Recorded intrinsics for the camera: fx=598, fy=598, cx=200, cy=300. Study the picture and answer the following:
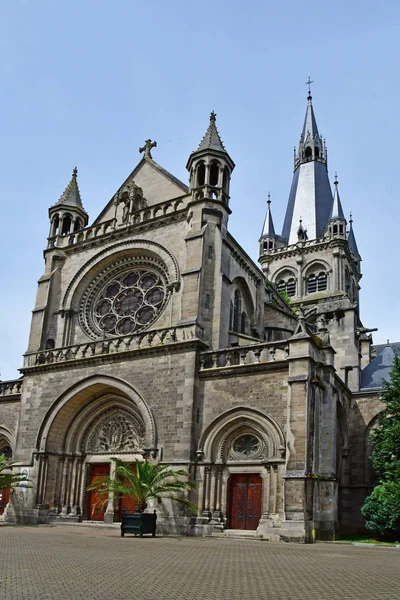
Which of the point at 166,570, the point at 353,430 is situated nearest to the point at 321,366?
the point at 353,430

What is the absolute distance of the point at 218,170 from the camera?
25.8 meters

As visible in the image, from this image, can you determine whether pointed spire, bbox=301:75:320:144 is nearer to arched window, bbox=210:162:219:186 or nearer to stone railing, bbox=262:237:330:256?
stone railing, bbox=262:237:330:256

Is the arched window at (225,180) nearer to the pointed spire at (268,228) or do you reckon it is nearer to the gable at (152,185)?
the gable at (152,185)

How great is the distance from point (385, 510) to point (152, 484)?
7.62 m

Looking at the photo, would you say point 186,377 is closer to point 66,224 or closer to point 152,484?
point 152,484

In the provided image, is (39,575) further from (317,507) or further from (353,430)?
(353,430)

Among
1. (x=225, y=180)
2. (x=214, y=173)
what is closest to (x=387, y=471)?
(x=225, y=180)

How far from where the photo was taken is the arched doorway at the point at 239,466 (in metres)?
19.9

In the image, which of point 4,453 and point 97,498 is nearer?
point 97,498

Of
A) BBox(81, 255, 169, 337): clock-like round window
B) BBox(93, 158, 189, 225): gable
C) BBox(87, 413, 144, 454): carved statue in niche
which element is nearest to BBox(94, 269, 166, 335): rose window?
BBox(81, 255, 169, 337): clock-like round window

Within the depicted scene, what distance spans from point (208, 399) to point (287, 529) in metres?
5.38

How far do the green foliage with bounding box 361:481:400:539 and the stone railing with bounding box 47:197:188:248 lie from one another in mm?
13790

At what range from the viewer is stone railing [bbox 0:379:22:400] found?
27.8 meters

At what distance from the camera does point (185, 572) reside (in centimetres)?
980
